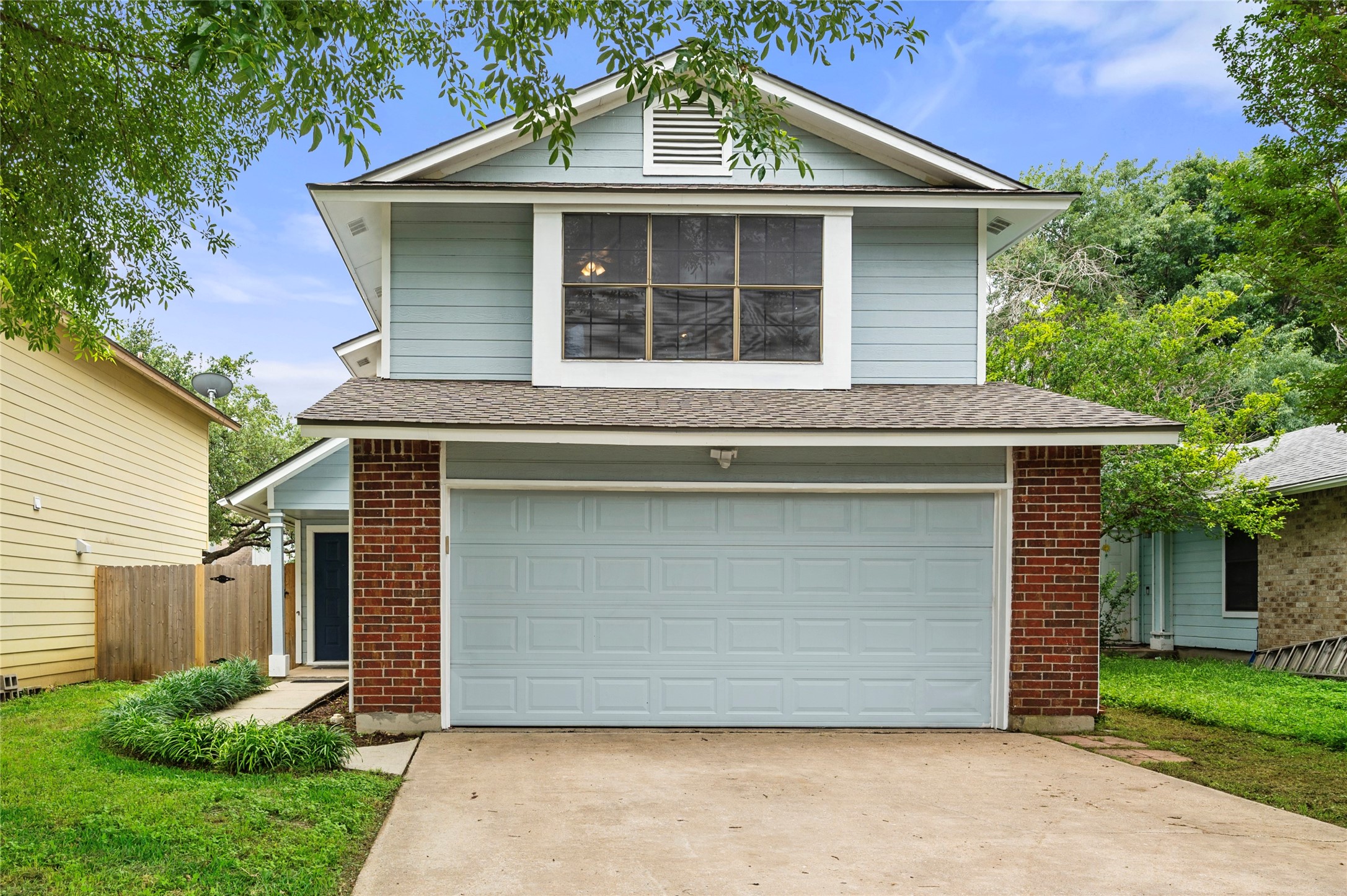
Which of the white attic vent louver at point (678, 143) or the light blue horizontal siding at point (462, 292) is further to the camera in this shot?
the white attic vent louver at point (678, 143)

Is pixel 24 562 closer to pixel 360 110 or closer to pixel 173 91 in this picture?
pixel 173 91

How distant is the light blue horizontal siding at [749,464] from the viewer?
8.38 metres

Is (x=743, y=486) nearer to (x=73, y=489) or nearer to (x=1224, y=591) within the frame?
(x=73, y=489)

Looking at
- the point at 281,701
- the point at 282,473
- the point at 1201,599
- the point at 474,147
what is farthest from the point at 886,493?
the point at 1201,599

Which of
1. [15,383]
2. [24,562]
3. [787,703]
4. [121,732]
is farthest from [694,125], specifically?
[24,562]

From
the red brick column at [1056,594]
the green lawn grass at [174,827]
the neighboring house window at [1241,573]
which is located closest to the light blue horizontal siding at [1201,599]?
the neighboring house window at [1241,573]

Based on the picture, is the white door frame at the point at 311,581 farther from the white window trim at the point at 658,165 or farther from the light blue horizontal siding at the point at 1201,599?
the light blue horizontal siding at the point at 1201,599

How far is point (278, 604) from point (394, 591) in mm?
5917

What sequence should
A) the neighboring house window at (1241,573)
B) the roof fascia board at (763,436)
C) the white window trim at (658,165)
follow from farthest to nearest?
the neighboring house window at (1241,573)
the white window trim at (658,165)
the roof fascia board at (763,436)

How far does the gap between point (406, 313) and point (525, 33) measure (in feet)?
13.7

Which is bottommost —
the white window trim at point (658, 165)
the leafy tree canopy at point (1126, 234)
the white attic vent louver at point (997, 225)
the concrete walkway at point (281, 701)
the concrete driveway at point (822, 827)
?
the concrete walkway at point (281, 701)

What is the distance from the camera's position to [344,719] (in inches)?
341

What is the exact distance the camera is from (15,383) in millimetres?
10648

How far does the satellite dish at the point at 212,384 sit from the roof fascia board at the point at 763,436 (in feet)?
30.3
